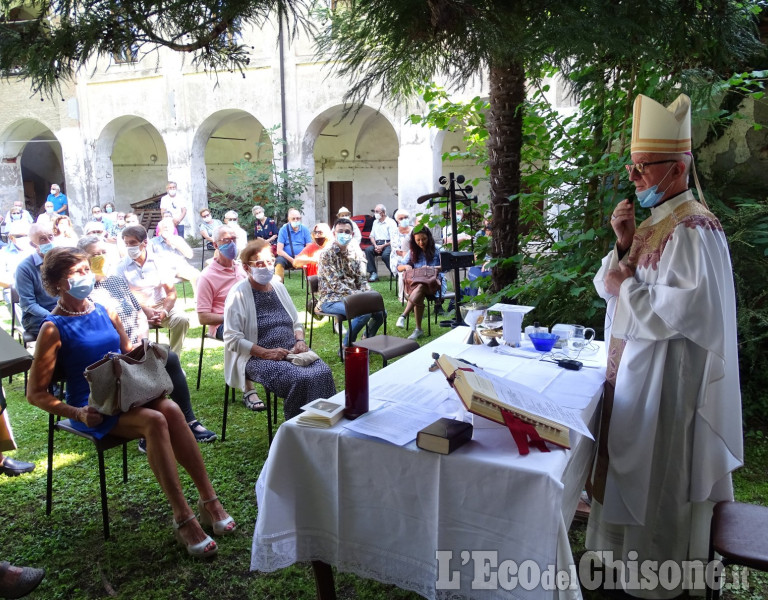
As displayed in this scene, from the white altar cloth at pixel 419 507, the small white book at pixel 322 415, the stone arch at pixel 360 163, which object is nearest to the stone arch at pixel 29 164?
the stone arch at pixel 360 163

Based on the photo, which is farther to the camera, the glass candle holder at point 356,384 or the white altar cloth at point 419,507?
the glass candle holder at point 356,384

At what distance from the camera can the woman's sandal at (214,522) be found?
2.90m

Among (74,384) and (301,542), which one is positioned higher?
(74,384)

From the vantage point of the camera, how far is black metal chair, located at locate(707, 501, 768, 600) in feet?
5.79

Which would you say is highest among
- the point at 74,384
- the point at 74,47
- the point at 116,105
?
the point at 116,105

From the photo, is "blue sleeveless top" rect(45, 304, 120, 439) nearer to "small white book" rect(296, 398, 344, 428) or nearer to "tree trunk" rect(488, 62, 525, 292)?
"small white book" rect(296, 398, 344, 428)

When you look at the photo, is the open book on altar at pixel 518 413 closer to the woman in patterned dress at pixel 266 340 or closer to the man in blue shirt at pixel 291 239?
the woman in patterned dress at pixel 266 340

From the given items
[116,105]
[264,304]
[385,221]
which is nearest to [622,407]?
[264,304]

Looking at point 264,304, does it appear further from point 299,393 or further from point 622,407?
point 622,407

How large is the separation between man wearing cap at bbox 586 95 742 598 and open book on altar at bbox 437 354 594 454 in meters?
0.51

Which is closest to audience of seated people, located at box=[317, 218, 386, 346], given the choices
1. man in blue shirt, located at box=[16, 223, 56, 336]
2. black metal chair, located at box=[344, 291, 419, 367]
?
black metal chair, located at box=[344, 291, 419, 367]

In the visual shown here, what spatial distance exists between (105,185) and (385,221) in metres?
10.7

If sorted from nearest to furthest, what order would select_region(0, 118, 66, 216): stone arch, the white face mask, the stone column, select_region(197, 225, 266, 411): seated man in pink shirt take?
the white face mask, select_region(197, 225, 266, 411): seated man in pink shirt, the stone column, select_region(0, 118, 66, 216): stone arch

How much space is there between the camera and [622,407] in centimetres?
229
